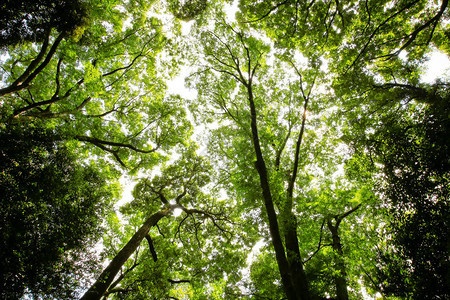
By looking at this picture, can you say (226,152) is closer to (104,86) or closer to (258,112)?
(258,112)

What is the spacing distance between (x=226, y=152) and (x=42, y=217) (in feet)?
29.5

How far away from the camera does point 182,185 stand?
43.7 feet

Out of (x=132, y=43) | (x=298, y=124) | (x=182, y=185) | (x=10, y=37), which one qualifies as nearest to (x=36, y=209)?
(x=10, y=37)

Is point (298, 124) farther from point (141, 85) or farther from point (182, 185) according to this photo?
point (141, 85)

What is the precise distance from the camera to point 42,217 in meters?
5.25

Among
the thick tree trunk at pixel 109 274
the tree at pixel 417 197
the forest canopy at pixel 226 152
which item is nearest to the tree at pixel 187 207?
the forest canopy at pixel 226 152

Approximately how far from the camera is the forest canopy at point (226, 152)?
5.34 m

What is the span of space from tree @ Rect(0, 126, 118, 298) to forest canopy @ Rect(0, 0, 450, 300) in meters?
0.04

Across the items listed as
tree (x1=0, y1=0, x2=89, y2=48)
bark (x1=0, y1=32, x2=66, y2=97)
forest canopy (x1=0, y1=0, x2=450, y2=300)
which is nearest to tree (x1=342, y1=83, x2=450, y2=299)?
forest canopy (x1=0, y1=0, x2=450, y2=300)

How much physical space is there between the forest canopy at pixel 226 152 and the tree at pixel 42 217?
0.04 m

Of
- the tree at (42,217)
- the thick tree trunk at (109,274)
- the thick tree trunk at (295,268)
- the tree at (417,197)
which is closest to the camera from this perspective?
the tree at (42,217)

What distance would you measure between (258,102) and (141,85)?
8114 mm

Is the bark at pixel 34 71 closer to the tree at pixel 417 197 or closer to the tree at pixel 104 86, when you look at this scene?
the tree at pixel 104 86

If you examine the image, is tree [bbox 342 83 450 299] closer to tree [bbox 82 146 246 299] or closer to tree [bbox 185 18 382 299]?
tree [bbox 185 18 382 299]
